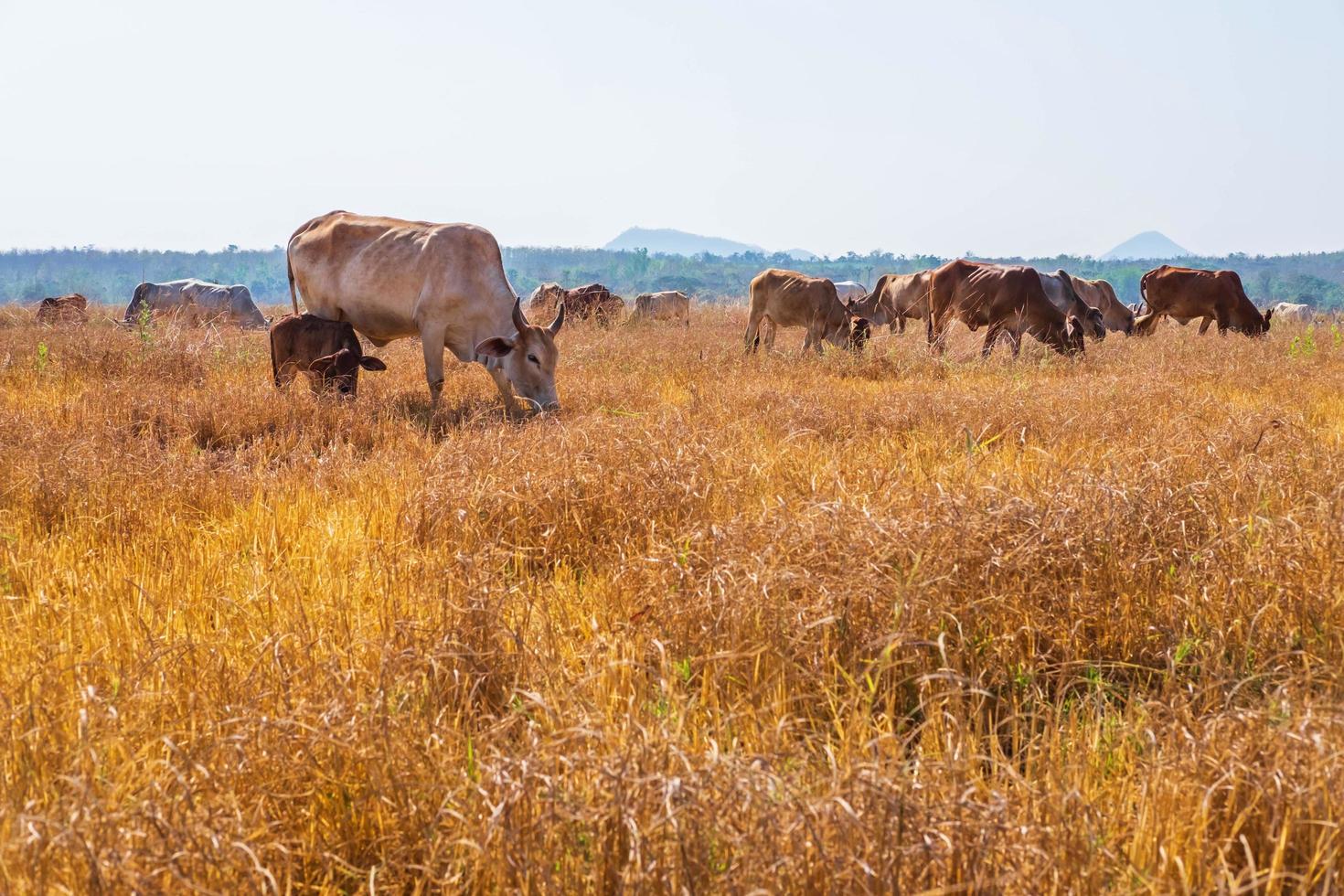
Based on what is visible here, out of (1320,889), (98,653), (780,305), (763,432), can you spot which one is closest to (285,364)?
(763,432)

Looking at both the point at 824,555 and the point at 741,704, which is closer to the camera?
the point at 741,704

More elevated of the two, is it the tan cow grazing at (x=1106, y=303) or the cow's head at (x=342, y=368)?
the tan cow grazing at (x=1106, y=303)

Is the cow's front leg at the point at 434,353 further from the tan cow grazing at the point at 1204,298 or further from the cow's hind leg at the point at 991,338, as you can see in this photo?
the tan cow grazing at the point at 1204,298

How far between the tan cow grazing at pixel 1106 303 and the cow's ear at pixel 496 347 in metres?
21.9

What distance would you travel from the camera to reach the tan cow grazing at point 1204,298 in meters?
19.9

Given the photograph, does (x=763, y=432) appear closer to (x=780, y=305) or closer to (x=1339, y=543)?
(x=1339, y=543)

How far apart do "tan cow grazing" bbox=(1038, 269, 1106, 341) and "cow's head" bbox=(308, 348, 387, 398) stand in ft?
40.5

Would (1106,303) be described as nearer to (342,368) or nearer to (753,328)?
(753,328)

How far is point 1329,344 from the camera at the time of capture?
14.8m

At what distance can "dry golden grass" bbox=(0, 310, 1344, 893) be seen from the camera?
1.81 metres

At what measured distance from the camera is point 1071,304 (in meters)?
19.3

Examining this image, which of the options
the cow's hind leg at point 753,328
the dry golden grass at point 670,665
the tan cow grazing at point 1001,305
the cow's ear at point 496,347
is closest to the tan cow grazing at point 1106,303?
the tan cow grazing at point 1001,305

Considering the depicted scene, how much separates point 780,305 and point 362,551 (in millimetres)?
13775

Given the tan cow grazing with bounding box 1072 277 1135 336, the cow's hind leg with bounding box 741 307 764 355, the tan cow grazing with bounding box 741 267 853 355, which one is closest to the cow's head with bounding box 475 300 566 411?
the tan cow grazing with bounding box 741 267 853 355
